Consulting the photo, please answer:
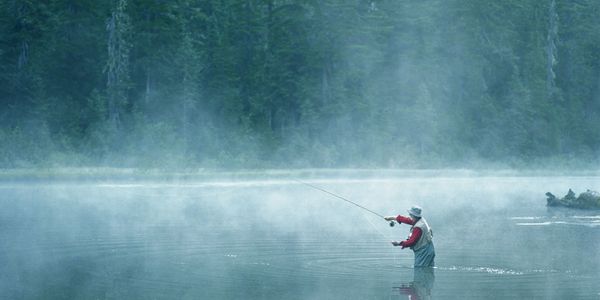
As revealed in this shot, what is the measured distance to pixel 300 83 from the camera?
203ft

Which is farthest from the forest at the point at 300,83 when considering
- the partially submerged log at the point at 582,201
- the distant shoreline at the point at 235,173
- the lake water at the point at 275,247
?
the partially submerged log at the point at 582,201

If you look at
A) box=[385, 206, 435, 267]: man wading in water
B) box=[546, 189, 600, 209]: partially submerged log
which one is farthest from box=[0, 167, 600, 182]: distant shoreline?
box=[385, 206, 435, 267]: man wading in water

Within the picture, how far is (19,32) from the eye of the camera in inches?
2200

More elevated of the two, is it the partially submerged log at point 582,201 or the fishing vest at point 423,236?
the fishing vest at point 423,236

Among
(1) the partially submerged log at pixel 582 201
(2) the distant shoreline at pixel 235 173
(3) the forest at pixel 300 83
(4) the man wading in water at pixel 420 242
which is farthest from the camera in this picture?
(3) the forest at pixel 300 83

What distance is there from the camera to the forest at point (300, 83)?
5275 cm

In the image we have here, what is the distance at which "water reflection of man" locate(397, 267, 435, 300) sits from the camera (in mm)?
15570

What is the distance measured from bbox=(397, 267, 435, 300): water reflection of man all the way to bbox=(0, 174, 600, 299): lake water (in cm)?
3

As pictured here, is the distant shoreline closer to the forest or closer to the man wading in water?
the forest

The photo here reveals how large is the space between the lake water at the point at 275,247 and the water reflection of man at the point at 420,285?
27 millimetres

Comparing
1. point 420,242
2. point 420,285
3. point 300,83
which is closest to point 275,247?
point 420,242

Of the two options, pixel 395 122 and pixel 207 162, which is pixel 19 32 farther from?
pixel 395 122

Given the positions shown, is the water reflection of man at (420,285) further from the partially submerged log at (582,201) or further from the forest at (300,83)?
the forest at (300,83)

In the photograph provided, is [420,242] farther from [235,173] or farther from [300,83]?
[300,83]
